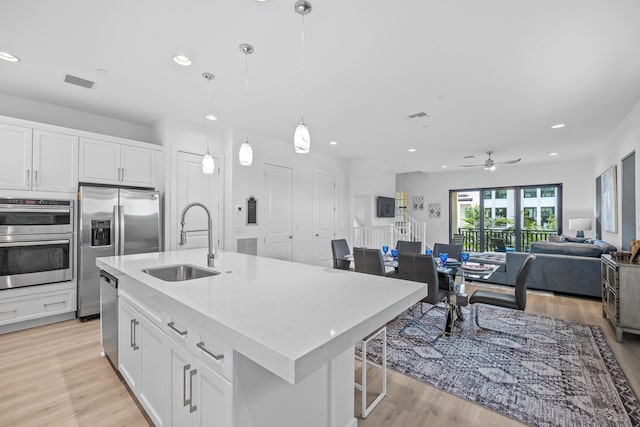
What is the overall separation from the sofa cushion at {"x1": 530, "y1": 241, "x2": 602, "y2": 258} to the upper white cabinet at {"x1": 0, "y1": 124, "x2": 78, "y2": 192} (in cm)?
695

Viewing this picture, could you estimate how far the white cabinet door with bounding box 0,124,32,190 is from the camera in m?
3.10

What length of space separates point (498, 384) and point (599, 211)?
5.64 meters

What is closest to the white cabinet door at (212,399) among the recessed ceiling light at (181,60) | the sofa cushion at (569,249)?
the recessed ceiling light at (181,60)

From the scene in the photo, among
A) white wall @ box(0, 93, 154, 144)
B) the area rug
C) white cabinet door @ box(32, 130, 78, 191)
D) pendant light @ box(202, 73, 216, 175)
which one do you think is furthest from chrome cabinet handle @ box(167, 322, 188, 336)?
white wall @ box(0, 93, 154, 144)

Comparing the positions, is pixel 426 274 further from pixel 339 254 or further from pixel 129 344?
pixel 129 344

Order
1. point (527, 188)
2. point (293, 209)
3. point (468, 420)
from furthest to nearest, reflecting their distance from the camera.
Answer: point (527, 188) < point (293, 209) < point (468, 420)

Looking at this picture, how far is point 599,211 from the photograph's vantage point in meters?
5.82

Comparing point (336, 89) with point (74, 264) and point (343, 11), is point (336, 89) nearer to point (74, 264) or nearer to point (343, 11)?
point (343, 11)

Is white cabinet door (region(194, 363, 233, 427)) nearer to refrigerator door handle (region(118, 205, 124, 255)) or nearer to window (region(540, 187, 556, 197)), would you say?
refrigerator door handle (region(118, 205, 124, 255))

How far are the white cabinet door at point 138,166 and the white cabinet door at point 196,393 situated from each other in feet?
10.6

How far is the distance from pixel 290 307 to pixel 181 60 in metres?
2.49

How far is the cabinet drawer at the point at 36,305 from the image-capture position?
314 cm

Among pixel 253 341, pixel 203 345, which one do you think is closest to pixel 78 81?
pixel 203 345

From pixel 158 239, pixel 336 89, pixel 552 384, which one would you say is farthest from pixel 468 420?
pixel 158 239
